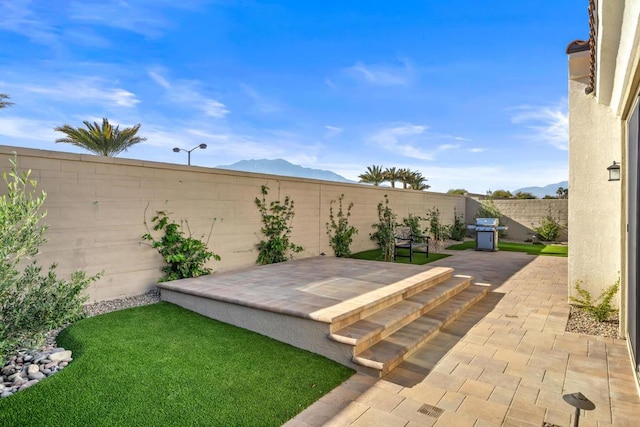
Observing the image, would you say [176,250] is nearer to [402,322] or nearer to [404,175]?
[402,322]

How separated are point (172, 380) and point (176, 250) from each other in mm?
3472

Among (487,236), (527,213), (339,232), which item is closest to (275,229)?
(339,232)

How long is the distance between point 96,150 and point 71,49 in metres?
12.7

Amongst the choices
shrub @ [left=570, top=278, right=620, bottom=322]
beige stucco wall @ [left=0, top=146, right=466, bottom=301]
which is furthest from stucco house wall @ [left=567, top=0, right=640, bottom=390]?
beige stucco wall @ [left=0, top=146, right=466, bottom=301]

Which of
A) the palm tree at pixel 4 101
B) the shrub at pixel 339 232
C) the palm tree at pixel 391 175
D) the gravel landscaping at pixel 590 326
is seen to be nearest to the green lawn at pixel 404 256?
the shrub at pixel 339 232

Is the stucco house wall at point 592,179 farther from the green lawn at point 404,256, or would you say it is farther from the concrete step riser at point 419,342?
the green lawn at point 404,256

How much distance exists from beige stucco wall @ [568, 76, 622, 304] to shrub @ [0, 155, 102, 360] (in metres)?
6.84

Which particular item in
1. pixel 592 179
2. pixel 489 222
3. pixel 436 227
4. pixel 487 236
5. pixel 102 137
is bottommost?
pixel 487 236

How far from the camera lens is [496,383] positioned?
3.17 m

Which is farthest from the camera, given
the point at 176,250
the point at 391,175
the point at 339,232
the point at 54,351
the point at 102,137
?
the point at 391,175

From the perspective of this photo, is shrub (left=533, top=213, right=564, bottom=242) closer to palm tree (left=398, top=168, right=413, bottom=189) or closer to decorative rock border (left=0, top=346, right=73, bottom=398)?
palm tree (left=398, top=168, right=413, bottom=189)

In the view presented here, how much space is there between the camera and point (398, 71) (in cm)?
1192

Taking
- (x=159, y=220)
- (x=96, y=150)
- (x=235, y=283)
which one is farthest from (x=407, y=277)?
(x=96, y=150)

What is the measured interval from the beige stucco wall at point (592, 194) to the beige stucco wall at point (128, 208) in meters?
5.70
